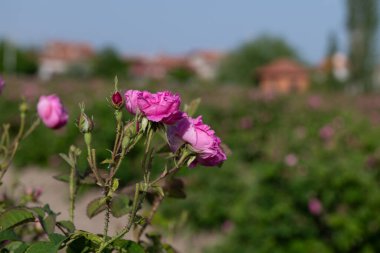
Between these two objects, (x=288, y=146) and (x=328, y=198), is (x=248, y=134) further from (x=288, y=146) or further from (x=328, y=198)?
(x=328, y=198)

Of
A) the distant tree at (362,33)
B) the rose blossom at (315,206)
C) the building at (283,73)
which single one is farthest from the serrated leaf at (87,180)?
the building at (283,73)

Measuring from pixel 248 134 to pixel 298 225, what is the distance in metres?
3.54

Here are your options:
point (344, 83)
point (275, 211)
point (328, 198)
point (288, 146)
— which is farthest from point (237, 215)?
point (344, 83)

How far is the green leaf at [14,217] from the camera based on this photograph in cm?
84

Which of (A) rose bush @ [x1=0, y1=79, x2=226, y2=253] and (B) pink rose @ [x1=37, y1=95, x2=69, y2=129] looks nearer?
(A) rose bush @ [x1=0, y1=79, x2=226, y2=253]

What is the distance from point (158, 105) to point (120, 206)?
0.75 feet

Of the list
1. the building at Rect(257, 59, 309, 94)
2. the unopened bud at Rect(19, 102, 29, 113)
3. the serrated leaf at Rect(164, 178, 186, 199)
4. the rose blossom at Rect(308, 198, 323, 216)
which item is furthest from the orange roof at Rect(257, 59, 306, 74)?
the serrated leaf at Rect(164, 178, 186, 199)

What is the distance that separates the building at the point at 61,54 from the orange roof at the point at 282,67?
2059cm

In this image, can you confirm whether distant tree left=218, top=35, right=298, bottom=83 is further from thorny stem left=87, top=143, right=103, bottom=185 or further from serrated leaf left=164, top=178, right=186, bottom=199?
thorny stem left=87, top=143, right=103, bottom=185

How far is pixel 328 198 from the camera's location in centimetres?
396

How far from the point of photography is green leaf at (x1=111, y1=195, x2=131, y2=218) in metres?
0.91

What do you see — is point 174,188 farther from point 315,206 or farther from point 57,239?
point 315,206

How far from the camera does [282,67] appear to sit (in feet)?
154

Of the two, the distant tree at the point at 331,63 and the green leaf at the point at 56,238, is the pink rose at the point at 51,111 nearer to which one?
Answer: the green leaf at the point at 56,238
